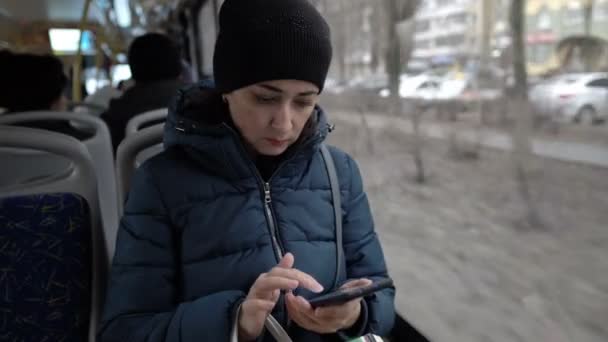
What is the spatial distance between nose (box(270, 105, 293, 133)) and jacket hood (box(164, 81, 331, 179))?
0.24 feet

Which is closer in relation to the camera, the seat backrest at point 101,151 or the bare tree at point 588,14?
the bare tree at point 588,14

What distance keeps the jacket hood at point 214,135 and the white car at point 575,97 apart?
27.2 inches

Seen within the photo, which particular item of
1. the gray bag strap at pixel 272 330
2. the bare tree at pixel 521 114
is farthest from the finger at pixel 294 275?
the bare tree at pixel 521 114

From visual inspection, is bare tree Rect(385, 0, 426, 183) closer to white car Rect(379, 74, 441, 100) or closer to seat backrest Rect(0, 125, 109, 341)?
white car Rect(379, 74, 441, 100)

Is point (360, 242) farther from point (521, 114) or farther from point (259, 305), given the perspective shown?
point (521, 114)

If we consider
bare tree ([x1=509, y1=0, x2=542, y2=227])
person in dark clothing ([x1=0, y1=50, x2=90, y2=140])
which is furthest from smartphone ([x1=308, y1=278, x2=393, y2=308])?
person in dark clothing ([x1=0, y1=50, x2=90, y2=140])

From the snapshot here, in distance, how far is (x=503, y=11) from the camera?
4.59 feet

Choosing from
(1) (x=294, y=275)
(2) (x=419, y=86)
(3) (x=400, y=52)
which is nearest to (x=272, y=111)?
(1) (x=294, y=275)

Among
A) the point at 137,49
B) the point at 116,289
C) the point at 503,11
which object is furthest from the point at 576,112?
the point at 137,49

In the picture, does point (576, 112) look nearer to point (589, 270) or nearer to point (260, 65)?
point (589, 270)

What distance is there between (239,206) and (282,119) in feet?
0.57

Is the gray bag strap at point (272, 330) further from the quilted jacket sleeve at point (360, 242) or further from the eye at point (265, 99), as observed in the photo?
the eye at point (265, 99)

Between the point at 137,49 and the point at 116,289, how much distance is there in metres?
1.68

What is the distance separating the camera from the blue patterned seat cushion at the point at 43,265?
89 centimetres
